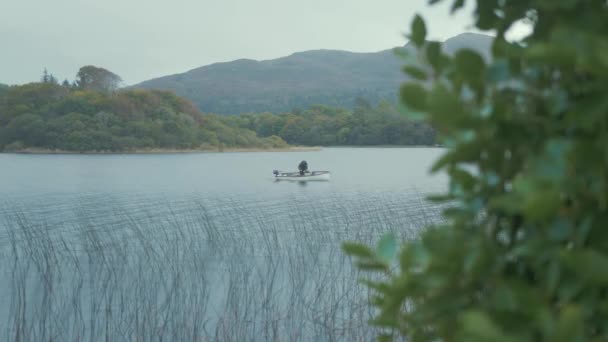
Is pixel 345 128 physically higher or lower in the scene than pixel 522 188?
higher

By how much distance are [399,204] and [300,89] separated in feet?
315

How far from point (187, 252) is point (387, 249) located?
657 centimetres

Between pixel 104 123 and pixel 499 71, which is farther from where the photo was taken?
pixel 104 123

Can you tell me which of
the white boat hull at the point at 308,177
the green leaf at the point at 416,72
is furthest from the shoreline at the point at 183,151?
the green leaf at the point at 416,72

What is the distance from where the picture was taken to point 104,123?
48.5 metres

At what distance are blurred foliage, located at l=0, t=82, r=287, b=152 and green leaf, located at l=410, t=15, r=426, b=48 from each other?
50.8 m

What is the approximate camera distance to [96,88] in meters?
69.2

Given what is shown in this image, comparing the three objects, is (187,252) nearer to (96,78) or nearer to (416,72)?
(416,72)

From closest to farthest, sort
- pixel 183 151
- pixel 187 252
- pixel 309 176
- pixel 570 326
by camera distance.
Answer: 1. pixel 570 326
2. pixel 187 252
3. pixel 309 176
4. pixel 183 151

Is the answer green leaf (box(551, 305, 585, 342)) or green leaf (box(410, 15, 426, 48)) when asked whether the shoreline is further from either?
green leaf (box(551, 305, 585, 342))

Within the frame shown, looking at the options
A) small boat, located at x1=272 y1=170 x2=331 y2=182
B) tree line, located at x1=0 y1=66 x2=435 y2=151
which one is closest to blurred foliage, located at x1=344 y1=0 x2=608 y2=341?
small boat, located at x1=272 y1=170 x2=331 y2=182

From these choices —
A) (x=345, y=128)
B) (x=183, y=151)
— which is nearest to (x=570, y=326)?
(x=183, y=151)

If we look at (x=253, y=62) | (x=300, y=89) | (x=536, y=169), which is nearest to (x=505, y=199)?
(x=536, y=169)

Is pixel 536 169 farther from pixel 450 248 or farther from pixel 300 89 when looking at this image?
pixel 300 89
